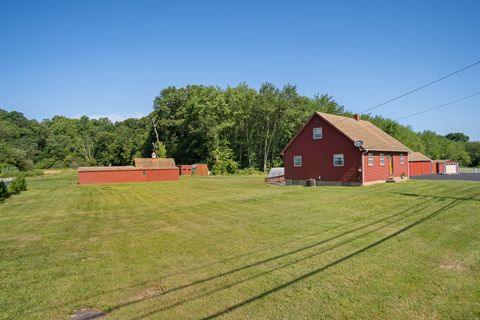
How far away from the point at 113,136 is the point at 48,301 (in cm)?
8919

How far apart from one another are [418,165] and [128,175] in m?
35.9

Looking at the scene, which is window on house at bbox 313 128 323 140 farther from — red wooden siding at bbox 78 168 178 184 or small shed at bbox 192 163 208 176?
small shed at bbox 192 163 208 176

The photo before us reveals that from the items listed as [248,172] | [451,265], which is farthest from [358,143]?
[248,172]

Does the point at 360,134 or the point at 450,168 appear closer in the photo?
the point at 360,134

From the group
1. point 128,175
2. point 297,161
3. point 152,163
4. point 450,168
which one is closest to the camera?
point 297,161

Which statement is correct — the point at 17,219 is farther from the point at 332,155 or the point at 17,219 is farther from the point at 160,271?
the point at 332,155

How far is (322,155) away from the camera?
2541 cm

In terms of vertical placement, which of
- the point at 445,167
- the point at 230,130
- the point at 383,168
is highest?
the point at 230,130

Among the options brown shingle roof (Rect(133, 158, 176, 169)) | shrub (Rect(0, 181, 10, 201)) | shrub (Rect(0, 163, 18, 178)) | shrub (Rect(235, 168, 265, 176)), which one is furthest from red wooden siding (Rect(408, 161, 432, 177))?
shrub (Rect(0, 163, 18, 178))

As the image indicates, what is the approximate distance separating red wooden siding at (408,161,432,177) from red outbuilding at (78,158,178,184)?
29.0m

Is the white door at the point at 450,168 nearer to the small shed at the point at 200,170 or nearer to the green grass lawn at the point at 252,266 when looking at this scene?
the small shed at the point at 200,170

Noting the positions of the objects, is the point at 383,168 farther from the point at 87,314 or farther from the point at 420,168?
the point at 87,314

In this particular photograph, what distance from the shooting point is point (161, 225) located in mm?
11203

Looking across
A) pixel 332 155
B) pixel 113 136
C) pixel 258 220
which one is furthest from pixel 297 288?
pixel 113 136
